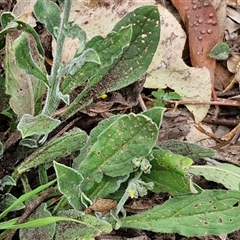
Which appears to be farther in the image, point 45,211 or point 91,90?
point 91,90

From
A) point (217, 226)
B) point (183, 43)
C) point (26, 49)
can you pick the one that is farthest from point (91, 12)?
point (217, 226)

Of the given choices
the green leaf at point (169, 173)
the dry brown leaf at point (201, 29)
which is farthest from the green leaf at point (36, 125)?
the dry brown leaf at point (201, 29)

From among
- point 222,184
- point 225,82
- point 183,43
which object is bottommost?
point 222,184

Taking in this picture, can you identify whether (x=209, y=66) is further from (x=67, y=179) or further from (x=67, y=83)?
(x=67, y=179)

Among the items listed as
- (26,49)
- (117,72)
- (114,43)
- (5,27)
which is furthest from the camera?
(117,72)

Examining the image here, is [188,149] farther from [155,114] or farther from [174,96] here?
[174,96]

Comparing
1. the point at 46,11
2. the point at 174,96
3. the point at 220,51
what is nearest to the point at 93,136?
the point at 46,11
